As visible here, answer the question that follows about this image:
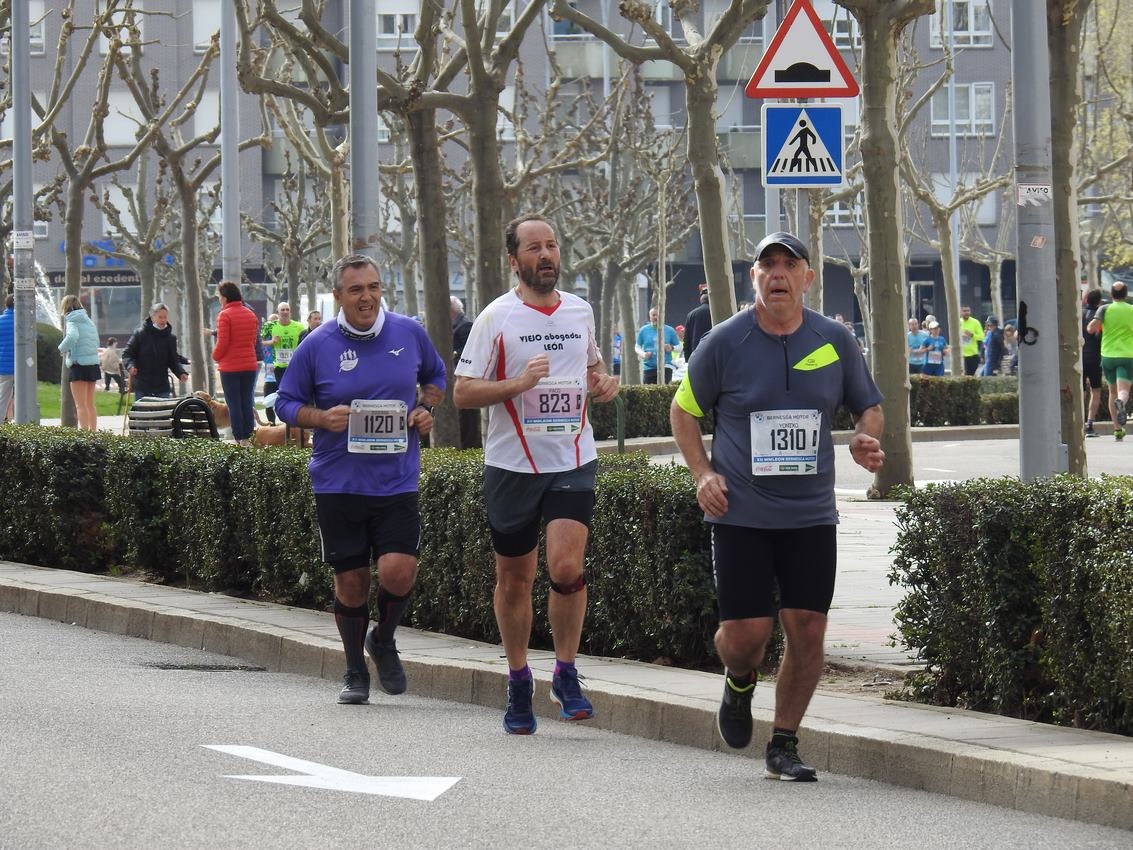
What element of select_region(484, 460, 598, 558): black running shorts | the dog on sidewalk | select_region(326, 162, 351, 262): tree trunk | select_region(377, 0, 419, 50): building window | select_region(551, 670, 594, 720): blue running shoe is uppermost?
select_region(377, 0, 419, 50): building window

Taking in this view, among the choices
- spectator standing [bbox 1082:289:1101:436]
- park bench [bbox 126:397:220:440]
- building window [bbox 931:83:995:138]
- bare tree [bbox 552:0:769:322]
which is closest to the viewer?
bare tree [bbox 552:0:769:322]

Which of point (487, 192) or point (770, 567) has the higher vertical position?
point (487, 192)

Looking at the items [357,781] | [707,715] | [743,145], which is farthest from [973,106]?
[357,781]

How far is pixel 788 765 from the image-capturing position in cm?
714

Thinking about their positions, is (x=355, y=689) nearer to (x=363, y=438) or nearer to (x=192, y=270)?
(x=363, y=438)

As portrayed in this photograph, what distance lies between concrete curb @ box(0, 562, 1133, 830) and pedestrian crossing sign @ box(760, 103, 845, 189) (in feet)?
9.73

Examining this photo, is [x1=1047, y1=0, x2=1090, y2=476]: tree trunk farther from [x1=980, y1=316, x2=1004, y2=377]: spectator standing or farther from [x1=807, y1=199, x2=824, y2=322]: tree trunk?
[x1=980, y1=316, x2=1004, y2=377]: spectator standing

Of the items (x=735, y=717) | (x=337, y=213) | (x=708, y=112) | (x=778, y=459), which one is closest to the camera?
(x=778, y=459)

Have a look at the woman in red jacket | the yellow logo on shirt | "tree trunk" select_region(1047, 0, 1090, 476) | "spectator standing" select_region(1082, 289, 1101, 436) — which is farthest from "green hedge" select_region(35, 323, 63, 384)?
the yellow logo on shirt

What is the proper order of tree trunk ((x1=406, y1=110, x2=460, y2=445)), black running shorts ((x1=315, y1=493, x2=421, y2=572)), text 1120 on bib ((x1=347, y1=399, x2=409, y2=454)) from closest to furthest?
text 1120 on bib ((x1=347, y1=399, x2=409, y2=454))
black running shorts ((x1=315, y1=493, x2=421, y2=572))
tree trunk ((x1=406, y1=110, x2=460, y2=445))

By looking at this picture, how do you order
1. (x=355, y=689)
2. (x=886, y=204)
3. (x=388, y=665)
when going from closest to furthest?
(x=355, y=689), (x=388, y=665), (x=886, y=204)

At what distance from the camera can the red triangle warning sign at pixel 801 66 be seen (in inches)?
442

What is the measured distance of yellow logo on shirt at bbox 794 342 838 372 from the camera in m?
7.07

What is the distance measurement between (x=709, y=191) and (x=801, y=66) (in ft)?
27.9
